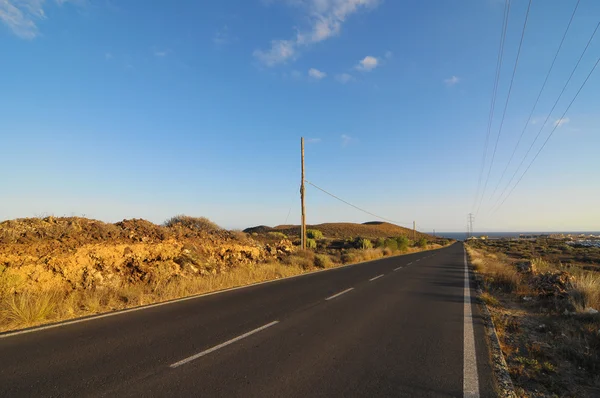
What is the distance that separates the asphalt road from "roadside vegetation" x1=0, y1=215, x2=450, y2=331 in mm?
1484

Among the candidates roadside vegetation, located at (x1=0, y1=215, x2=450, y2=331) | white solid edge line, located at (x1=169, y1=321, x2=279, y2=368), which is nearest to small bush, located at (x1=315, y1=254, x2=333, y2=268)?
roadside vegetation, located at (x1=0, y1=215, x2=450, y2=331)

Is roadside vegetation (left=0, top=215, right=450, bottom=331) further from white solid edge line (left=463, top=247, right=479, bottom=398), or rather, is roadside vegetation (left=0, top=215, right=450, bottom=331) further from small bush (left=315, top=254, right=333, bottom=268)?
white solid edge line (left=463, top=247, right=479, bottom=398)

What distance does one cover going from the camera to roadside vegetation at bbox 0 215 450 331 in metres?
8.16

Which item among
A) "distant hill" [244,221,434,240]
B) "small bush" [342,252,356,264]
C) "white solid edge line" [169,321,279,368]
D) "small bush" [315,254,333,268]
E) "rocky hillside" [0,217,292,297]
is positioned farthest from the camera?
"distant hill" [244,221,434,240]

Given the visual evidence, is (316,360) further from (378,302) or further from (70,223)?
(70,223)

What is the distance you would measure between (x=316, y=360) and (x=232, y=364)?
127 centimetres

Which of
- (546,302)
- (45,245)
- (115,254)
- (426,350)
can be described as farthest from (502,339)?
(45,245)

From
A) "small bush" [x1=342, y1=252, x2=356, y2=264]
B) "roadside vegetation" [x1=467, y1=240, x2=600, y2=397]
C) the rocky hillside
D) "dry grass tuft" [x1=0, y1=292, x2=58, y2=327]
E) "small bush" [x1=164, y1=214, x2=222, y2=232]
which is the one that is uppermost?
"small bush" [x1=164, y1=214, x2=222, y2=232]

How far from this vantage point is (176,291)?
1065 cm

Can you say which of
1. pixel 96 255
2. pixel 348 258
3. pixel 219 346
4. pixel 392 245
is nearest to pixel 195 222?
pixel 96 255

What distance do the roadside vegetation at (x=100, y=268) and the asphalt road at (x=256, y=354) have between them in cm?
148

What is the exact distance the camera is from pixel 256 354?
17.3 feet

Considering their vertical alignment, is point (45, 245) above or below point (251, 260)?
above

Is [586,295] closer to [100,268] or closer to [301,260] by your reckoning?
[301,260]
